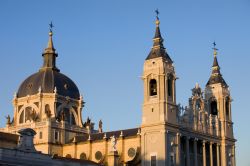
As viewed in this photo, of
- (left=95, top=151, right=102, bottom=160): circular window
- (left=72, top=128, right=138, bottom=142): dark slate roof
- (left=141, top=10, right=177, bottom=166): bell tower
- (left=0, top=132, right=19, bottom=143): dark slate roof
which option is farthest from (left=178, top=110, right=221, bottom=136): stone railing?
(left=0, top=132, right=19, bottom=143): dark slate roof

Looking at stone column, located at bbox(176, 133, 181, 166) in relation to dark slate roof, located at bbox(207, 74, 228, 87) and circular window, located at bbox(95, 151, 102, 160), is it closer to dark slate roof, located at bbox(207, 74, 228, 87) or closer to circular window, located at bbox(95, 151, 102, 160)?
circular window, located at bbox(95, 151, 102, 160)

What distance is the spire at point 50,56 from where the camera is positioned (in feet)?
375

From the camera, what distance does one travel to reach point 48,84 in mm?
108875

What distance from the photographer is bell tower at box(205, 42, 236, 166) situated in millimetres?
93625

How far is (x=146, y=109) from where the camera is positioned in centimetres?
8288

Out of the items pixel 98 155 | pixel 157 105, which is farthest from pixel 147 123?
pixel 98 155

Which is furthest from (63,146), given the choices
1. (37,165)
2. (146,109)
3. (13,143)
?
(37,165)

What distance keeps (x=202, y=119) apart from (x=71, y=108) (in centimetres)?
3125

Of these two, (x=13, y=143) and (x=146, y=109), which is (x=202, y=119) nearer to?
(x=146, y=109)

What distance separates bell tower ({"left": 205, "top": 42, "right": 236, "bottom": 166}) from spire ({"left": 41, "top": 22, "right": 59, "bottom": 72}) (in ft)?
111

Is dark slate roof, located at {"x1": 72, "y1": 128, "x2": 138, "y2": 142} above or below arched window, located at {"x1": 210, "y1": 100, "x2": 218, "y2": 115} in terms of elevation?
below

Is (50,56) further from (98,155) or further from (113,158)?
(113,158)

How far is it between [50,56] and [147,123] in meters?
40.3

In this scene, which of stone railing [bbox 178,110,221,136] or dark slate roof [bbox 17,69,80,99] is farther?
dark slate roof [bbox 17,69,80,99]
